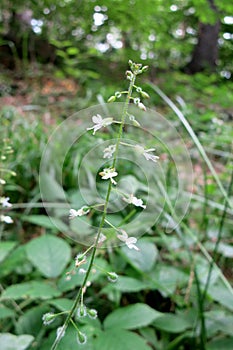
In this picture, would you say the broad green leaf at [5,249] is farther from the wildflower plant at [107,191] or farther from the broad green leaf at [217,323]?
the broad green leaf at [217,323]

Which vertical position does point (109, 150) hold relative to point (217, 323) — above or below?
above

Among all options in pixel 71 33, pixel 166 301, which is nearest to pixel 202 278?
pixel 166 301

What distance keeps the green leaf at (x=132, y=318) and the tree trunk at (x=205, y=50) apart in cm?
455

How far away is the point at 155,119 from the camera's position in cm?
212

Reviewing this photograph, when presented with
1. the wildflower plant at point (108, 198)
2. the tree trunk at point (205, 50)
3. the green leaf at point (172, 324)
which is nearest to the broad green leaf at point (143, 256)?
the green leaf at point (172, 324)

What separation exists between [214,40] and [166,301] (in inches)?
184

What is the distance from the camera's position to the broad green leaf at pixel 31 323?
2.33 feet

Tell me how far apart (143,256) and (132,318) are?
0.24m

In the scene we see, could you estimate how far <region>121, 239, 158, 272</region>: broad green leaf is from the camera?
2.82ft

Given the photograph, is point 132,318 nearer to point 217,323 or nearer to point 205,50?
point 217,323

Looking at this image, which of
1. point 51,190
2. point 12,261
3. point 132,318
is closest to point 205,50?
point 51,190

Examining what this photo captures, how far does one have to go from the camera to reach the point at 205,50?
5059mm

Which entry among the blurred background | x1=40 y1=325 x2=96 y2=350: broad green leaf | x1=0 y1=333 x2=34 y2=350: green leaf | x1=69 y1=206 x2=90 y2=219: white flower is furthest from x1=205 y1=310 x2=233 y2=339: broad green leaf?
x1=69 y1=206 x2=90 y2=219: white flower

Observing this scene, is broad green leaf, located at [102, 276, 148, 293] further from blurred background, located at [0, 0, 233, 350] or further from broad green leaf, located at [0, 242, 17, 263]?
broad green leaf, located at [0, 242, 17, 263]
